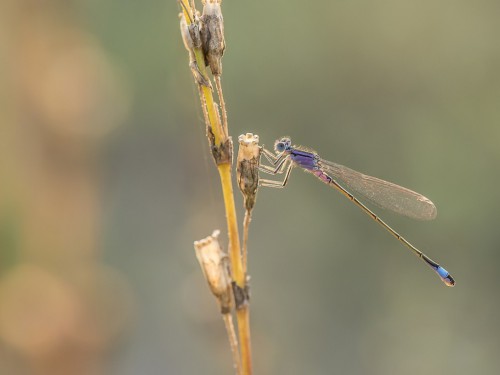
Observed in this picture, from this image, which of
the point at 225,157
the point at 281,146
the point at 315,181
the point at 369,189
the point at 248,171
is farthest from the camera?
the point at 315,181

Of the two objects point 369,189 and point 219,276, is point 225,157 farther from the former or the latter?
point 369,189

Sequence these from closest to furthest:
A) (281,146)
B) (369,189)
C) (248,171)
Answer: (248,171) < (281,146) < (369,189)

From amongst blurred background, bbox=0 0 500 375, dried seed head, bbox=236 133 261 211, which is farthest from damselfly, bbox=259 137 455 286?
blurred background, bbox=0 0 500 375

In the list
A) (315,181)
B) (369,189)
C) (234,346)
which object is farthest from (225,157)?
(315,181)

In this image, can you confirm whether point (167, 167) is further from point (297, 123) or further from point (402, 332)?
point (402, 332)

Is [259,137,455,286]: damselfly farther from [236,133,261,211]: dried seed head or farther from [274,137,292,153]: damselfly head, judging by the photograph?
[236,133,261,211]: dried seed head

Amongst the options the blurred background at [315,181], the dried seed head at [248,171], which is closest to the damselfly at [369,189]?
the dried seed head at [248,171]
